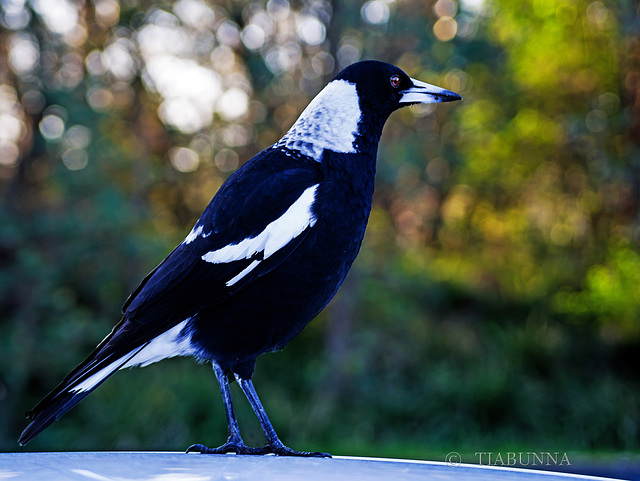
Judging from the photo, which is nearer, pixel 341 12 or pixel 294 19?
pixel 341 12

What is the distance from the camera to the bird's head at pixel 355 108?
265cm

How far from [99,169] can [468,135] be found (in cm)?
721

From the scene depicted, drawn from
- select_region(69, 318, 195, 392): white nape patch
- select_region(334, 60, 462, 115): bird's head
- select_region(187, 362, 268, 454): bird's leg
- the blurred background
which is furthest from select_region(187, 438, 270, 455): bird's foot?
the blurred background

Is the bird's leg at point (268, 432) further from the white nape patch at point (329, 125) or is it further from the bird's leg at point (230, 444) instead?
the white nape patch at point (329, 125)

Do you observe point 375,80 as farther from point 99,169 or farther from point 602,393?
point 602,393

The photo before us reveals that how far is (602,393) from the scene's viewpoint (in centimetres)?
856

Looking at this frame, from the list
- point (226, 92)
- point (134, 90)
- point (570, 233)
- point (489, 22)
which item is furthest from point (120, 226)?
point (570, 233)

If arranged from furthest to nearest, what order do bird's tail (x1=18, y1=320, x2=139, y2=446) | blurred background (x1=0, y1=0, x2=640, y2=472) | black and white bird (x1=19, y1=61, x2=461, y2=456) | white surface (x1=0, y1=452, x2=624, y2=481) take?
blurred background (x1=0, y1=0, x2=640, y2=472) → black and white bird (x1=19, y1=61, x2=461, y2=456) → bird's tail (x1=18, y1=320, x2=139, y2=446) → white surface (x1=0, y1=452, x2=624, y2=481)

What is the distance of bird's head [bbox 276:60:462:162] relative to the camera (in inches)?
104

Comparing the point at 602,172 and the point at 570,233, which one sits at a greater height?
the point at 602,172

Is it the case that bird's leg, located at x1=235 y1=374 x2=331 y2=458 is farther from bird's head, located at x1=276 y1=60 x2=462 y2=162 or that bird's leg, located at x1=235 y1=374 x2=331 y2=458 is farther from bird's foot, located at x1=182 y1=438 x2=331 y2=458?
bird's head, located at x1=276 y1=60 x2=462 y2=162

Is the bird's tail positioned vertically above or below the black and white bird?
below

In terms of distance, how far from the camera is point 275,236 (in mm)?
2395

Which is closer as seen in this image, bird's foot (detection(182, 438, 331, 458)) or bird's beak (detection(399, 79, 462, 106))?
bird's foot (detection(182, 438, 331, 458))
